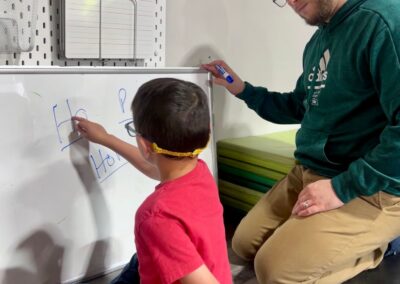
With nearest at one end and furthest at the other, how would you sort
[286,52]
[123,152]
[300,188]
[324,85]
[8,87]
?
1. [8,87]
2. [123,152]
3. [324,85]
4. [300,188]
5. [286,52]

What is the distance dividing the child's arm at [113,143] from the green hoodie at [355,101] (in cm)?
49

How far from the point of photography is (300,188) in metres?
1.51

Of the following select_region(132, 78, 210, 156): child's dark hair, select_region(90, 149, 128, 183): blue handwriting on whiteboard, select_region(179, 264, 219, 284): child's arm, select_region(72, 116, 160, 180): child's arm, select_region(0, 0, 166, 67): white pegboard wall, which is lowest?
select_region(179, 264, 219, 284): child's arm

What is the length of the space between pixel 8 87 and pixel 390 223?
103cm

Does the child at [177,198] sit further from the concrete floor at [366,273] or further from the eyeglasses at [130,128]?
the concrete floor at [366,273]

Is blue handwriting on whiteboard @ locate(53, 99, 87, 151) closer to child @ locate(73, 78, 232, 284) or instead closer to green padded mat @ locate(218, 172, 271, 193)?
child @ locate(73, 78, 232, 284)

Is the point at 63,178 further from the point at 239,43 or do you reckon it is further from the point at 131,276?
the point at 239,43

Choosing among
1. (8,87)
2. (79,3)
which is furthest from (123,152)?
(79,3)

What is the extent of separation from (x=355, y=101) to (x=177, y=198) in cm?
64

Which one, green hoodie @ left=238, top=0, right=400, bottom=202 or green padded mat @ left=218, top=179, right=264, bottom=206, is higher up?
green hoodie @ left=238, top=0, right=400, bottom=202

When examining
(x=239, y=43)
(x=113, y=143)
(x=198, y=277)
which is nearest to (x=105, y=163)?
(x=113, y=143)

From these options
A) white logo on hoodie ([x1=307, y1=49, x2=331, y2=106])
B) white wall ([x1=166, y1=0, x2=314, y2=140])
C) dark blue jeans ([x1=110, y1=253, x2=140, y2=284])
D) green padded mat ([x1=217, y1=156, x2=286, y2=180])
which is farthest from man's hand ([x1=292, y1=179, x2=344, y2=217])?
white wall ([x1=166, y1=0, x2=314, y2=140])

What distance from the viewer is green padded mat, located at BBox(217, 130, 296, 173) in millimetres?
1649

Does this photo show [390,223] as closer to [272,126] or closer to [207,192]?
[207,192]
